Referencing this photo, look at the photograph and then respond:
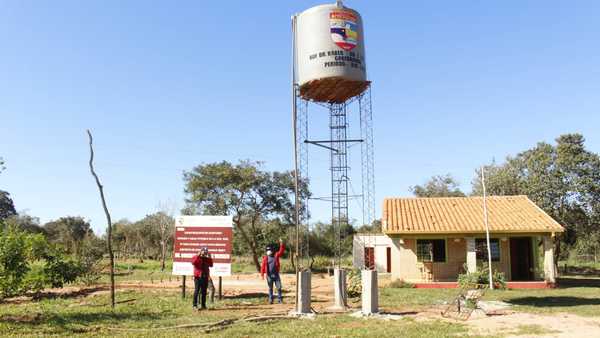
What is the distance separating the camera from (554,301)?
1628cm

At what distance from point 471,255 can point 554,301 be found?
580cm

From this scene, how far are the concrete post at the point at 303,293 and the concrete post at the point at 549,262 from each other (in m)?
13.8

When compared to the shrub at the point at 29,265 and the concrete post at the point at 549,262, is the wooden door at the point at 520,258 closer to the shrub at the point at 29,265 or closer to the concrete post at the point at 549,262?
the concrete post at the point at 549,262

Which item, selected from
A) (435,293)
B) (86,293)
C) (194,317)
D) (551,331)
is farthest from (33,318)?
(435,293)

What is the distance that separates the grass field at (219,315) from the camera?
9.96 m

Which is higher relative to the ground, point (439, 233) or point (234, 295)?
point (439, 233)

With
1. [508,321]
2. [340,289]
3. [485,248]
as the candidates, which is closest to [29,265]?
[340,289]

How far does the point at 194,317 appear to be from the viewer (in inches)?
471

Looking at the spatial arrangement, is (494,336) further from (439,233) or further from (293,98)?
(439,233)

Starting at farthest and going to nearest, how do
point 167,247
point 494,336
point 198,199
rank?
1. point 167,247
2. point 198,199
3. point 494,336

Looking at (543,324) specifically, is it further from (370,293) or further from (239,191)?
(239,191)

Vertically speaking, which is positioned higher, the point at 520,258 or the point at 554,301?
the point at 520,258

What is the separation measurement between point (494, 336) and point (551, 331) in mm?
1428

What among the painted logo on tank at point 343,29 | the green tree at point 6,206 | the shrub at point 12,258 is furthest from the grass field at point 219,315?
the green tree at point 6,206
